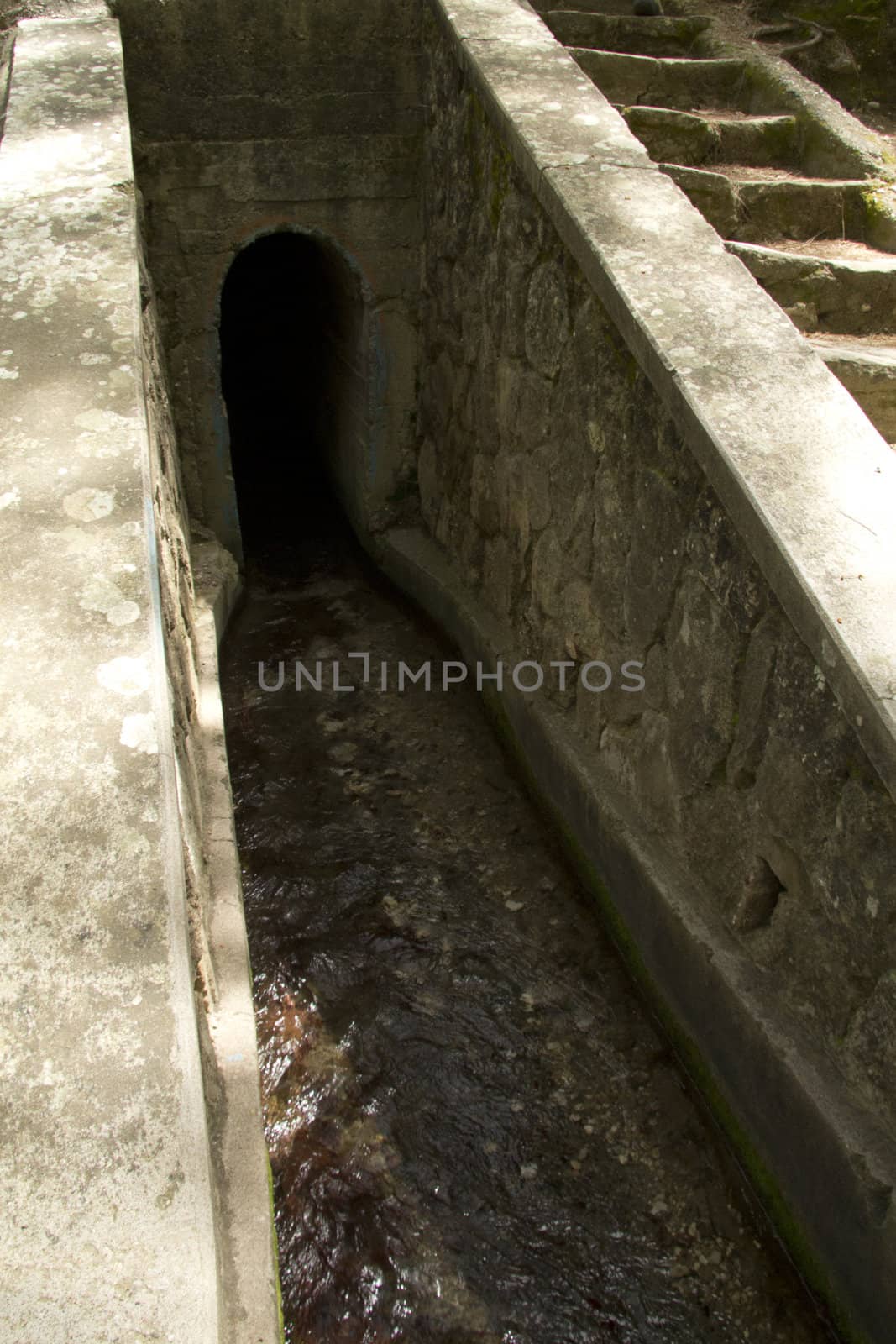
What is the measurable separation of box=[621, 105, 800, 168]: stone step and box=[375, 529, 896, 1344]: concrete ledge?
2.45 m

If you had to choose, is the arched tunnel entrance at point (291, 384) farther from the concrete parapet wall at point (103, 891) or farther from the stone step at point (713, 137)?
the concrete parapet wall at point (103, 891)

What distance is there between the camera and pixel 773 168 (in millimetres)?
4547

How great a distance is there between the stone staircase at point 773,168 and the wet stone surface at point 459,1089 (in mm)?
1948

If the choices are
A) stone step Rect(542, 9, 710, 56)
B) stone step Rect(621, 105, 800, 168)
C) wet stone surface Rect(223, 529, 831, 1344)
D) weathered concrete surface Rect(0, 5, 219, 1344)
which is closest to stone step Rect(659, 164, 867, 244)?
stone step Rect(621, 105, 800, 168)

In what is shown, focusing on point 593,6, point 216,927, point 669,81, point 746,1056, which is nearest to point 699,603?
point 746,1056

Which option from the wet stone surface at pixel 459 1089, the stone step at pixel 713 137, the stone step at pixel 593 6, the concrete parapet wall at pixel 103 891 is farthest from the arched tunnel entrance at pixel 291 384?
the concrete parapet wall at pixel 103 891

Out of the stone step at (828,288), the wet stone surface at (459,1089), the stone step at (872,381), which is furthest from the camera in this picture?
the stone step at (828,288)

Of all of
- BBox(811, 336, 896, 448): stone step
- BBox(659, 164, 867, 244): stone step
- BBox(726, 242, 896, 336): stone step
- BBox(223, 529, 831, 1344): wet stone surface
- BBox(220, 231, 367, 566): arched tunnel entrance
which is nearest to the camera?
BBox(223, 529, 831, 1344): wet stone surface

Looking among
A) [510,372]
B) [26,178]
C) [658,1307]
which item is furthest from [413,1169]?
[26,178]

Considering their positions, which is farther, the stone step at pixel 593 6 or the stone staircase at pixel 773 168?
the stone step at pixel 593 6

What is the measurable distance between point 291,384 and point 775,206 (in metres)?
3.81

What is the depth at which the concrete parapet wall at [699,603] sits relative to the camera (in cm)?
205

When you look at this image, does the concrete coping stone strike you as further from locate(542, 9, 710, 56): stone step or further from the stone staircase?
locate(542, 9, 710, 56): stone step

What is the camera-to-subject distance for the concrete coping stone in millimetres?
1972
